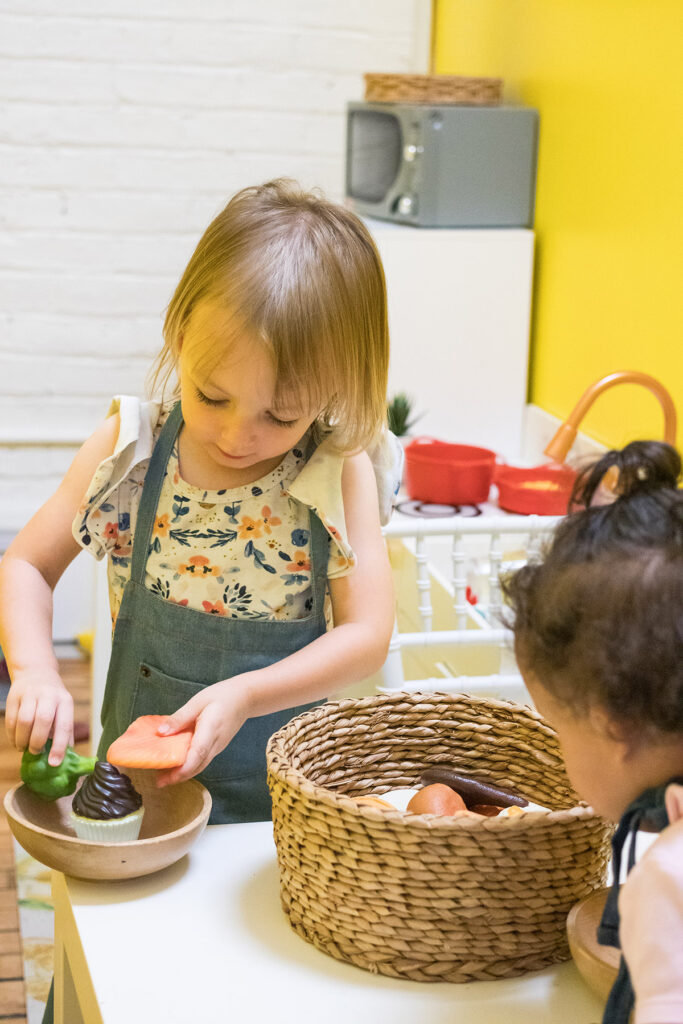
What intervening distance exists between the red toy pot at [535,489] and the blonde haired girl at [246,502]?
830 millimetres

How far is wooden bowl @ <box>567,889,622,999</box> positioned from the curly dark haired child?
0.06 meters

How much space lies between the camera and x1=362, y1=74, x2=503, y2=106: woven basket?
2.39m

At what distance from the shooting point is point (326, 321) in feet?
3.01

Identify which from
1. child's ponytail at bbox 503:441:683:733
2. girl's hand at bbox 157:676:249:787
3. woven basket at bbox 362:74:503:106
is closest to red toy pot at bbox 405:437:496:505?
woven basket at bbox 362:74:503:106

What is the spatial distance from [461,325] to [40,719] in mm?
1649

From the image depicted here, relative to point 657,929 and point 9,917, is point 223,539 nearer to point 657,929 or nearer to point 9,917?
point 657,929

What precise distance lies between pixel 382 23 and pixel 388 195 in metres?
0.90

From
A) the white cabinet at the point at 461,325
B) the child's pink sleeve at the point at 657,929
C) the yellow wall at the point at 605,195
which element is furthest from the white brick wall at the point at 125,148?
the child's pink sleeve at the point at 657,929

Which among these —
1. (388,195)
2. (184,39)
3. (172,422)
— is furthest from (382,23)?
(172,422)

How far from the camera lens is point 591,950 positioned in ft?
2.26

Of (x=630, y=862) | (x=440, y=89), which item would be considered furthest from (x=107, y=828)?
(x=440, y=89)

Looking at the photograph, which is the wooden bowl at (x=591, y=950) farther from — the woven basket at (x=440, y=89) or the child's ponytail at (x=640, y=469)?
the woven basket at (x=440, y=89)

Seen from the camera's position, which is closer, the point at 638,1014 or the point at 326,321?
the point at 638,1014

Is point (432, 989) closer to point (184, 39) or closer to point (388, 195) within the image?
point (388, 195)
